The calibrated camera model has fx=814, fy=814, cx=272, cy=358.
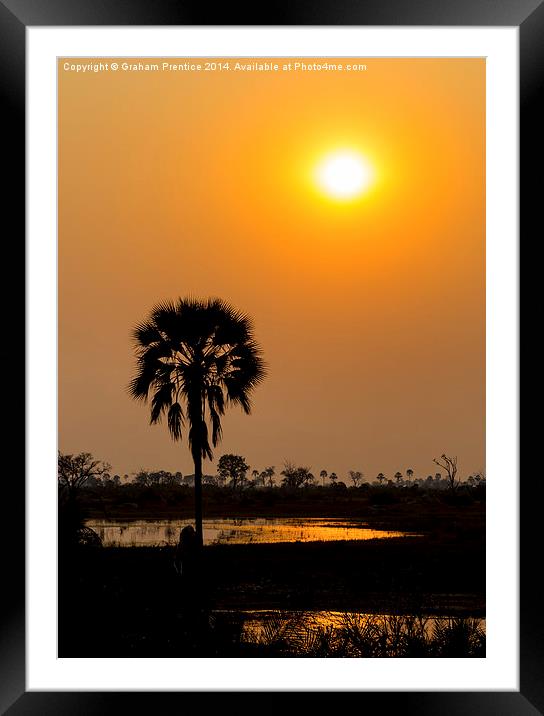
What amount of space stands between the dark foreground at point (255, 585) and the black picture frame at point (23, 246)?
2759mm

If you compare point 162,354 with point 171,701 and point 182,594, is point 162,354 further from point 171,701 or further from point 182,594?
point 171,701

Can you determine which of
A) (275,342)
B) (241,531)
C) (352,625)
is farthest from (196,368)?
(352,625)

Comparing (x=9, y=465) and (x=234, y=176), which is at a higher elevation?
(x=234, y=176)

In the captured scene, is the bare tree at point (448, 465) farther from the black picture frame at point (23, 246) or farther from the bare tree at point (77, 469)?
the black picture frame at point (23, 246)

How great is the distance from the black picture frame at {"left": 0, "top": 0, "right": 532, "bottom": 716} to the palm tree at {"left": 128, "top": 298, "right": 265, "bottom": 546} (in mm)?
4857

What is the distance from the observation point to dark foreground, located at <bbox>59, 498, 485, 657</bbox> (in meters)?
5.17

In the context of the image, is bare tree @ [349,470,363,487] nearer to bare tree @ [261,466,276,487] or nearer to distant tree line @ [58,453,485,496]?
distant tree line @ [58,453,485,496]

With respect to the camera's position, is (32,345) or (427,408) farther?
(427,408)

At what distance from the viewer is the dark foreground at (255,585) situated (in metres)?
5.17

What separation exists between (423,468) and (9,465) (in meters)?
5.76

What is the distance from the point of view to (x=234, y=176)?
27.6ft

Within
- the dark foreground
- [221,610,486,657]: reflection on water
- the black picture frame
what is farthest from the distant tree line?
the black picture frame

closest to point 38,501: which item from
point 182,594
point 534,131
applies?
point 534,131

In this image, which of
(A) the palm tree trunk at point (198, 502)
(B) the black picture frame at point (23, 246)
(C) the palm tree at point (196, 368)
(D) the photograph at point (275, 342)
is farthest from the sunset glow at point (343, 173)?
(B) the black picture frame at point (23, 246)
